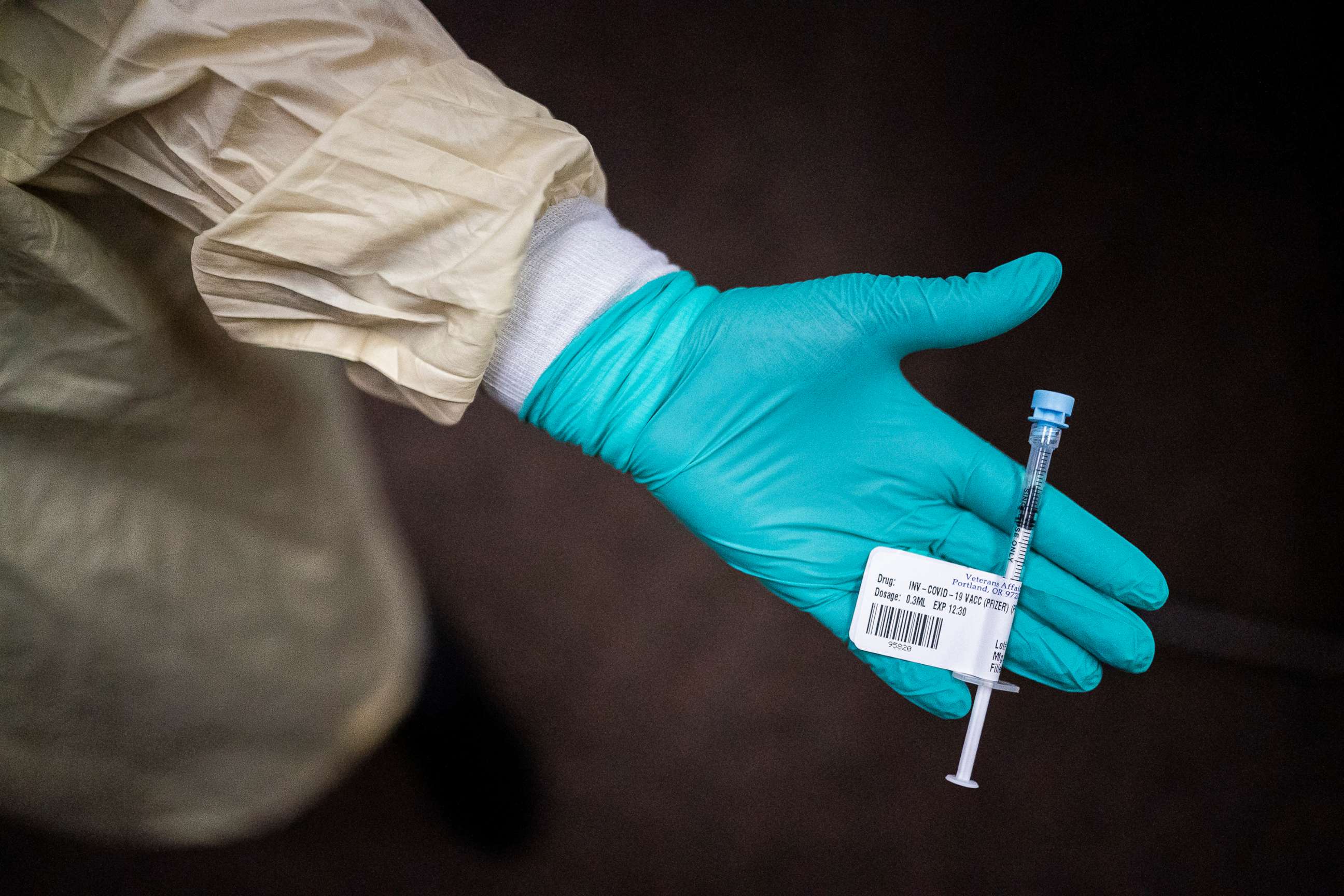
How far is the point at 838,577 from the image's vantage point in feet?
2.34

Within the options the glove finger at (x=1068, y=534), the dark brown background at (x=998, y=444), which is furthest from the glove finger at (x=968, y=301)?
the dark brown background at (x=998, y=444)

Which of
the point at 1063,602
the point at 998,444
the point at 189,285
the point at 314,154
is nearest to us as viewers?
the point at 314,154

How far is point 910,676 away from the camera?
0.71m

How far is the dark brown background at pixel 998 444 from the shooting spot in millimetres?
1178

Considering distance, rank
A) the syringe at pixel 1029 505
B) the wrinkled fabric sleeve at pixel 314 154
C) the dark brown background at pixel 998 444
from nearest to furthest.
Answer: the wrinkled fabric sleeve at pixel 314 154 < the syringe at pixel 1029 505 < the dark brown background at pixel 998 444

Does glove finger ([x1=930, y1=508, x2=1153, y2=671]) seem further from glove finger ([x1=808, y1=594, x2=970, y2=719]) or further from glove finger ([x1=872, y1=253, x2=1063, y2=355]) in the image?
glove finger ([x1=872, y1=253, x2=1063, y2=355])

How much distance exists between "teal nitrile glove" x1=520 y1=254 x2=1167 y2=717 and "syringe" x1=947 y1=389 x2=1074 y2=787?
0.07 ft

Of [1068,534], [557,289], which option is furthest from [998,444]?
[557,289]

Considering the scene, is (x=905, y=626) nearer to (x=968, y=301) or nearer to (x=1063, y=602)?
(x=1063, y=602)

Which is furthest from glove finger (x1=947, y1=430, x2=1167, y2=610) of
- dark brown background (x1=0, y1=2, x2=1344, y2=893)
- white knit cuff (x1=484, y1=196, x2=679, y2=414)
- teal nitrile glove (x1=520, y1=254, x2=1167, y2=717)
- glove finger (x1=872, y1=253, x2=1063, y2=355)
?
dark brown background (x1=0, y1=2, x2=1344, y2=893)

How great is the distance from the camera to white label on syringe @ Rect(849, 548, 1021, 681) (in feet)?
2.20

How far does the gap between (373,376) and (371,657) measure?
48cm

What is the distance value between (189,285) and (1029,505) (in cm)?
69

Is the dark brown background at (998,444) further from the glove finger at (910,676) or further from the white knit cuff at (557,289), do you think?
the white knit cuff at (557,289)
